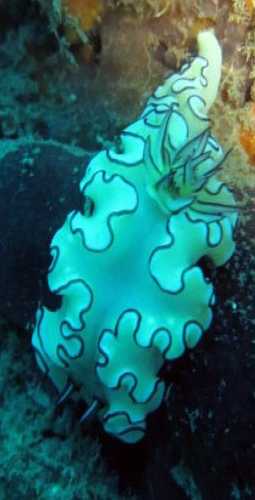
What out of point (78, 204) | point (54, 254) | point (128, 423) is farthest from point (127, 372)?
point (78, 204)

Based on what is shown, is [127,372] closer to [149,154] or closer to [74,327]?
[74,327]

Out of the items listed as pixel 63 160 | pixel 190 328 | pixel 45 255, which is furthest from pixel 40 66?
pixel 190 328

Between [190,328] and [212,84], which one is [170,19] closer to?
[212,84]

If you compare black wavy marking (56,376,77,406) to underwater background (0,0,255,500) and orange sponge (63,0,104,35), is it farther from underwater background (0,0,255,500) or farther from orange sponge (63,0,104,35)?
orange sponge (63,0,104,35)

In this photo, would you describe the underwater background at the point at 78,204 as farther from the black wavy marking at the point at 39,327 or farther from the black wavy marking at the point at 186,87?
the black wavy marking at the point at 186,87

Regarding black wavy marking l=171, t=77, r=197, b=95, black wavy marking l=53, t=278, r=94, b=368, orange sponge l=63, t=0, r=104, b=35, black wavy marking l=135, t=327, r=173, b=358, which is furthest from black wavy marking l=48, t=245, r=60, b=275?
orange sponge l=63, t=0, r=104, b=35

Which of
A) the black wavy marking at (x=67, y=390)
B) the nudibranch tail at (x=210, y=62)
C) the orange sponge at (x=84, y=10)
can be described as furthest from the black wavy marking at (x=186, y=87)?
the black wavy marking at (x=67, y=390)

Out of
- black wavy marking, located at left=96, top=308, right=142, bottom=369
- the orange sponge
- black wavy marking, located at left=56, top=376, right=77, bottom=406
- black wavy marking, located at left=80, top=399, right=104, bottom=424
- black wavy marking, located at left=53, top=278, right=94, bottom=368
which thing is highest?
the orange sponge
